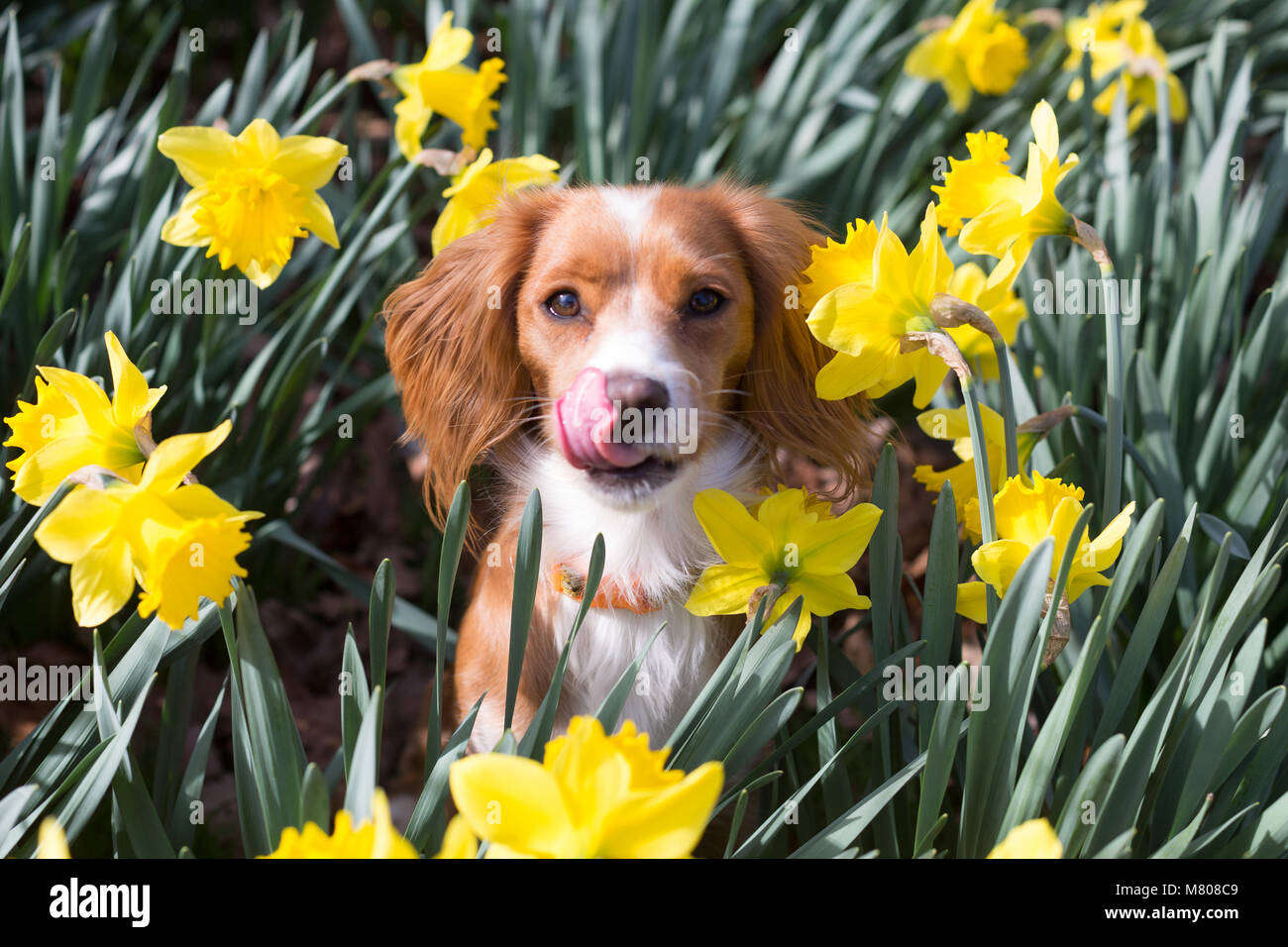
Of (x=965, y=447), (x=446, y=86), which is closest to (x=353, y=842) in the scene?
(x=965, y=447)

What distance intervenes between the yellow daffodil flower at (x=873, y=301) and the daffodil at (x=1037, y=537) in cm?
21

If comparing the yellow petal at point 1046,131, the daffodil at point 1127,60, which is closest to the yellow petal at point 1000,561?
the yellow petal at point 1046,131

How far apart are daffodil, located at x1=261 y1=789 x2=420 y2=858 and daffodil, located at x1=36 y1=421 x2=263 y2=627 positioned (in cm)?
30

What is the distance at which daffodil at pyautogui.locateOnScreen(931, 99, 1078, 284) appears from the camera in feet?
4.23

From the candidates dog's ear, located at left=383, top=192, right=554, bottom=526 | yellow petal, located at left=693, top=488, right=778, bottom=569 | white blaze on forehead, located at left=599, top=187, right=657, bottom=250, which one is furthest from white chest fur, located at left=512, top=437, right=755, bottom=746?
white blaze on forehead, located at left=599, top=187, right=657, bottom=250

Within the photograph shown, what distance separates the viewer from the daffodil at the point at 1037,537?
1.23 meters

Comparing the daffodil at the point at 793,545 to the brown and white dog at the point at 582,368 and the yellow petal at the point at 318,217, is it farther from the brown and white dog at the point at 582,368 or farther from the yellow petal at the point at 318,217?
the yellow petal at the point at 318,217

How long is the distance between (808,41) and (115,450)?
2.52 meters

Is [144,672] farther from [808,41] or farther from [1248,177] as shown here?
[1248,177]

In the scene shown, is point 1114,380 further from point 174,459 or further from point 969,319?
point 174,459

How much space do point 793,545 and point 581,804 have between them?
536 millimetres

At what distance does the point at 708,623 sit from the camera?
1.59 meters

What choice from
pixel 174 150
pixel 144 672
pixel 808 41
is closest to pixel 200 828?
pixel 144 672

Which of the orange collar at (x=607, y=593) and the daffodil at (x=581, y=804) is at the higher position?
the orange collar at (x=607, y=593)
